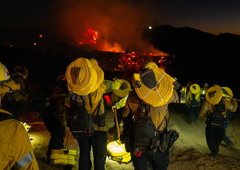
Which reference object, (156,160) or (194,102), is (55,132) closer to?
(156,160)

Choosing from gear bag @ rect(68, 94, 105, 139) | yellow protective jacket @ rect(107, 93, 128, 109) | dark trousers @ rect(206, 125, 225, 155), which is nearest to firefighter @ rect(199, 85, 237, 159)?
dark trousers @ rect(206, 125, 225, 155)

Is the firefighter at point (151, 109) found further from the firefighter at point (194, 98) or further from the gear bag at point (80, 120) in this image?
the firefighter at point (194, 98)

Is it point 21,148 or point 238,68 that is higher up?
point 238,68

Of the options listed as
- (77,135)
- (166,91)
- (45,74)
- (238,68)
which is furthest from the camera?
(238,68)

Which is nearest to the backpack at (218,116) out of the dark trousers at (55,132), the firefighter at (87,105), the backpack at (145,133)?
the backpack at (145,133)

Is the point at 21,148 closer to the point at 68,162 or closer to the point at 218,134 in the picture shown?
the point at 68,162

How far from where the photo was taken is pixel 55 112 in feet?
13.5

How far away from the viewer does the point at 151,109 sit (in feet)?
7.98

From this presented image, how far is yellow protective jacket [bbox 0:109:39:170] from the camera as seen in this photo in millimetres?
1168

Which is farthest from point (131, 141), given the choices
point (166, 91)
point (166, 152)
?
point (166, 91)

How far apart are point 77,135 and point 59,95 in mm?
1507

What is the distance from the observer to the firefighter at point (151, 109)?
2.23 m

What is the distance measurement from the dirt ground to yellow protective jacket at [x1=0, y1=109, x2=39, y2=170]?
284 cm

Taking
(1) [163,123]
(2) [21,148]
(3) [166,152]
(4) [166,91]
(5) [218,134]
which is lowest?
(5) [218,134]
